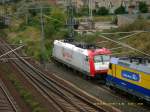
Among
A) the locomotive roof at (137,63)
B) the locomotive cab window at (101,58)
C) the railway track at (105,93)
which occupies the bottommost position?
the railway track at (105,93)

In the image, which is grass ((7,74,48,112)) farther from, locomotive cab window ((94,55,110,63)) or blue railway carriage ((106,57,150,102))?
locomotive cab window ((94,55,110,63))

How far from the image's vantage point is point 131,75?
1201 inches

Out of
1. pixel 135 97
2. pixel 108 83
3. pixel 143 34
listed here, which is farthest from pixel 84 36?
pixel 135 97

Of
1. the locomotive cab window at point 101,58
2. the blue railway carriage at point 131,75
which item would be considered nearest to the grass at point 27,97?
the blue railway carriage at point 131,75

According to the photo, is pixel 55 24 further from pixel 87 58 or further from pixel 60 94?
pixel 60 94

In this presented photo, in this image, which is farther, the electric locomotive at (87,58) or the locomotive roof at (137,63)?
the electric locomotive at (87,58)

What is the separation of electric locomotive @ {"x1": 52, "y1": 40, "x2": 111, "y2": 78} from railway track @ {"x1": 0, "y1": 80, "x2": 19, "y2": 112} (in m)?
7.23

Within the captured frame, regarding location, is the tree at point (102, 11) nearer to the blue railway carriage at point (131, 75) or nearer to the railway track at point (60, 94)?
the railway track at point (60, 94)

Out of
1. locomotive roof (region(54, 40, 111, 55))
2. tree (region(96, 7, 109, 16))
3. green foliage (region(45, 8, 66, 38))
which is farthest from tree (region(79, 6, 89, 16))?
locomotive roof (region(54, 40, 111, 55))

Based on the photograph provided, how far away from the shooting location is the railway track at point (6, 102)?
1131 inches

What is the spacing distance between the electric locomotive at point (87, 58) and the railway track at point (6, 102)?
723 centimetres

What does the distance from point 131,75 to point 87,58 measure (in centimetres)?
880

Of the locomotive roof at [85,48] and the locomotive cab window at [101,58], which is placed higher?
the locomotive roof at [85,48]

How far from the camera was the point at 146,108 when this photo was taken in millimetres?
29438
